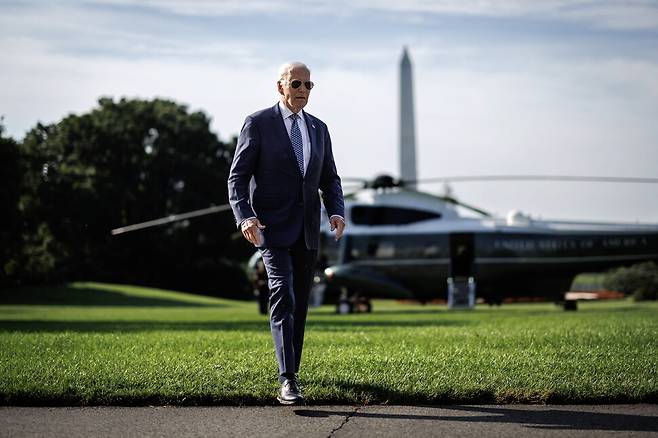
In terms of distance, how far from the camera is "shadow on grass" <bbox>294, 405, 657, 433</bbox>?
496 centimetres

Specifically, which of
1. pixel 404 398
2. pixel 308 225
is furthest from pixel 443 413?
pixel 308 225

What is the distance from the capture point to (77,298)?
4138 centimetres

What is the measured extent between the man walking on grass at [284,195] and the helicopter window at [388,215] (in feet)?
68.8

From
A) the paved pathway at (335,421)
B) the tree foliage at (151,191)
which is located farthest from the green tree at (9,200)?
the tree foliage at (151,191)

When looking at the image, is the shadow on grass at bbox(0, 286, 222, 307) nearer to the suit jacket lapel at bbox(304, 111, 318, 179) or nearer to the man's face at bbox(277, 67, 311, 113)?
the suit jacket lapel at bbox(304, 111, 318, 179)

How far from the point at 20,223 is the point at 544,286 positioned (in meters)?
13.9

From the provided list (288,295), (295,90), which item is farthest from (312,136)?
(288,295)

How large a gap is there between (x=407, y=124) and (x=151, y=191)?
53.2ft

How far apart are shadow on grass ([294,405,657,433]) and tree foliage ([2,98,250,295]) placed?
1967 inches

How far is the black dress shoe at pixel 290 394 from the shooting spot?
556 centimetres

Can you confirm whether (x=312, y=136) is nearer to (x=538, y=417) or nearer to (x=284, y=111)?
(x=284, y=111)

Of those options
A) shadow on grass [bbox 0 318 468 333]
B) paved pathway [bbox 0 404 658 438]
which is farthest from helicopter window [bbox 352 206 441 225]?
paved pathway [bbox 0 404 658 438]

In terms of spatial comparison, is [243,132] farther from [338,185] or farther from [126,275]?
[126,275]

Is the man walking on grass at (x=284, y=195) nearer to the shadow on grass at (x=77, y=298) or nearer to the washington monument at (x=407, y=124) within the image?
the shadow on grass at (x=77, y=298)
